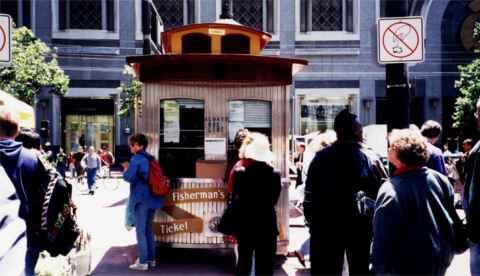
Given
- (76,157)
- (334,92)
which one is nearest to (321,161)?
(76,157)

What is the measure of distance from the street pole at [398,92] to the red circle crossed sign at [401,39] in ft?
0.37

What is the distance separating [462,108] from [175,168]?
2042cm

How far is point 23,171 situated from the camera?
12.2ft

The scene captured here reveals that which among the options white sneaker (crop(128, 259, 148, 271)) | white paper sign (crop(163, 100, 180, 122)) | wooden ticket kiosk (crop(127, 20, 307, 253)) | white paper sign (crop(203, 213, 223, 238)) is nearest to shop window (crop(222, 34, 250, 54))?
wooden ticket kiosk (crop(127, 20, 307, 253))

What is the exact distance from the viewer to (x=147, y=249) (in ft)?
23.5

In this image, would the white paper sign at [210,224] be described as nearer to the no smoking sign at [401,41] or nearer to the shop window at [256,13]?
the no smoking sign at [401,41]

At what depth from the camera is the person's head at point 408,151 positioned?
3584mm

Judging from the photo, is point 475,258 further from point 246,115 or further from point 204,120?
point 204,120

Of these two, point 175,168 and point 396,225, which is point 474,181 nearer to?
point 396,225

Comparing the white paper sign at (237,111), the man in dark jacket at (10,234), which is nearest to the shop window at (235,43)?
the white paper sign at (237,111)

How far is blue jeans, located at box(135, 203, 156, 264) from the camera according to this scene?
697 cm

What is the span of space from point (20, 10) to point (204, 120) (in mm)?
25623

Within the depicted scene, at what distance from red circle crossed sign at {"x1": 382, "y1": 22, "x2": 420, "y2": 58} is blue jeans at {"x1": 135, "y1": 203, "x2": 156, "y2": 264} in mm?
3510

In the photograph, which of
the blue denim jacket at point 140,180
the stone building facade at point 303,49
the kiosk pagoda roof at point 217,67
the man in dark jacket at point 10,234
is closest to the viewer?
the man in dark jacket at point 10,234
